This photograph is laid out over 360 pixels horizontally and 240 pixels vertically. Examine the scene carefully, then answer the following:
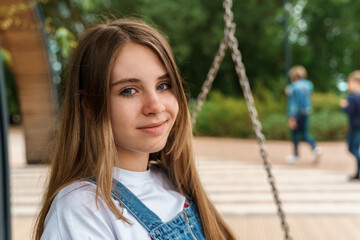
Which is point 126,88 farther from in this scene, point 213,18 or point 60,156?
point 213,18

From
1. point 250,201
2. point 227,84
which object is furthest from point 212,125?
point 250,201

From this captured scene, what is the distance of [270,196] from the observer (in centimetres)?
571

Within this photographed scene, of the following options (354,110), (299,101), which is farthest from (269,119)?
(354,110)

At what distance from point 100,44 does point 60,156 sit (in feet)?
1.10

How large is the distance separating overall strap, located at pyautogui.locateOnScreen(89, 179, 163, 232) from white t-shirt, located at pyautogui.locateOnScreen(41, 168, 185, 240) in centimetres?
1

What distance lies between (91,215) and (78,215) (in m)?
0.03

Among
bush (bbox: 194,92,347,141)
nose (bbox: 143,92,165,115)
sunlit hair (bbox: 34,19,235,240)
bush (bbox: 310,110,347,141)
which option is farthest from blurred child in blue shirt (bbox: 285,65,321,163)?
nose (bbox: 143,92,165,115)

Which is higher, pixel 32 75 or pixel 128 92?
pixel 32 75

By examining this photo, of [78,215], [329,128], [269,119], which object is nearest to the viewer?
[78,215]

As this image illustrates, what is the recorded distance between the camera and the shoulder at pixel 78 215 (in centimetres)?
107

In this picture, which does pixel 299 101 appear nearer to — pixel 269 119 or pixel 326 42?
pixel 269 119

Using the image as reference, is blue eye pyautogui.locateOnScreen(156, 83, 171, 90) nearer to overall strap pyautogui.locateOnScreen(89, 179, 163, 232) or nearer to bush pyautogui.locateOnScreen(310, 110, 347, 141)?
overall strap pyautogui.locateOnScreen(89, 179, 163, 232)

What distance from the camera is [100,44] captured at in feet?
4.11

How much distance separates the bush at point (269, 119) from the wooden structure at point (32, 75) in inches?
218
